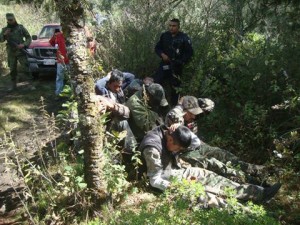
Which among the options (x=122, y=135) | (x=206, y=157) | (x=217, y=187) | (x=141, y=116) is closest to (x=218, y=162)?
(x=206, y=157)

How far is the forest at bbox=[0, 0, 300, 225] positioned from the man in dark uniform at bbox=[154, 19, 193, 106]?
10.0 inches

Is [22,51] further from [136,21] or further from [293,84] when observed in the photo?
[293,84]

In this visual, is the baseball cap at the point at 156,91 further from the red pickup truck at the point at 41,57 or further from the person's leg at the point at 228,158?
the red pickup truck at the point at 41,57

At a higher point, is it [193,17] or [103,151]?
[193,17]

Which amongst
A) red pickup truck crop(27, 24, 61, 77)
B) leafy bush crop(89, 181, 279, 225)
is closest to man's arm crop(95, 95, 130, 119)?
leafy bush crop(89, 181, 279, 225)

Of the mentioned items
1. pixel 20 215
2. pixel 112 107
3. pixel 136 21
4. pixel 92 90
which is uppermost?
pixel 136 21

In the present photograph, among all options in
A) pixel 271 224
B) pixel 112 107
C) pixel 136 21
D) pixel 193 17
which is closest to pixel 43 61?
pixel 136 21

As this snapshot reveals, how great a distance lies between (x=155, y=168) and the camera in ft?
15.2

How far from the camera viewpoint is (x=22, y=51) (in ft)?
33.6

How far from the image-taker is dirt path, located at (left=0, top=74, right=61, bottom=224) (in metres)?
5.17

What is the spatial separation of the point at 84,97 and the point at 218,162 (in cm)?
235

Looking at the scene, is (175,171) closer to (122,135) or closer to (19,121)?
(122,135)

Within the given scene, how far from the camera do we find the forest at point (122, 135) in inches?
152

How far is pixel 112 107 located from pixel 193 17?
4814mm
